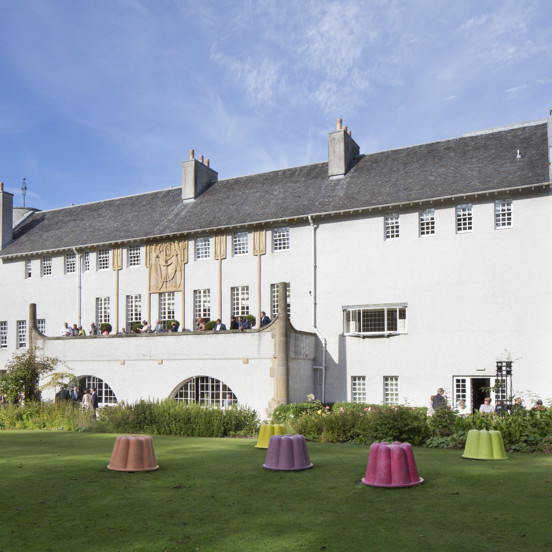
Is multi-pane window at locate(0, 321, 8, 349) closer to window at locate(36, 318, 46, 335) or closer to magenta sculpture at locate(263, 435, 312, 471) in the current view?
window at locate(36, 318, 46, 335)

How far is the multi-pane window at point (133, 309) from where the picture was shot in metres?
35.4

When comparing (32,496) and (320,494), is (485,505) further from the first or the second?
(32,496)

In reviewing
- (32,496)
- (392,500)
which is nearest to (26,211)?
(32,496)

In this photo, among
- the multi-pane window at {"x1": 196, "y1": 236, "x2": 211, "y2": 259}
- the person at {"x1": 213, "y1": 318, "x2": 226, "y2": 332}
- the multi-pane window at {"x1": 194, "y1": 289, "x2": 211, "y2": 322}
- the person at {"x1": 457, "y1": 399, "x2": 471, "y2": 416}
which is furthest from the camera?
the multi-pane window at {"x1": 196, "y1": 236, "x2": 211, "y2": 259}

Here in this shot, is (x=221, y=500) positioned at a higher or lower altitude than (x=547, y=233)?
lower

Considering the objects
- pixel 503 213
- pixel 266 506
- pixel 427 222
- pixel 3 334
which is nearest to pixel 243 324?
pixel 427 222

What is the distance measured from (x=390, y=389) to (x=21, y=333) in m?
23.0

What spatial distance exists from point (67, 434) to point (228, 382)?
799 cm

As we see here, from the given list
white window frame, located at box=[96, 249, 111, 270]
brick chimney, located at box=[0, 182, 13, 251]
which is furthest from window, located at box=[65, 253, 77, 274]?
brick chimney, located at box=[0, 182, 13, 251]

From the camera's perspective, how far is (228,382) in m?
28.5

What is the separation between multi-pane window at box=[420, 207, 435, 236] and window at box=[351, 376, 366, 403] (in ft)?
22.8

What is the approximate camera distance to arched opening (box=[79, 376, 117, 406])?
3228 cm

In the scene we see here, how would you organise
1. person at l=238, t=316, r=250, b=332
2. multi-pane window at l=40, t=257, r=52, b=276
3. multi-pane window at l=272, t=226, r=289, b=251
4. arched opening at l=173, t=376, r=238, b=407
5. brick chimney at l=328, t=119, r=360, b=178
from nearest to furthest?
1. person at l=238, t=316, r=250, b=332
2. arched opening at l=173, t=376, r=238, b=407
3. multi-pane window at l=272, t=226, r=289, b=251
4. brick chimney at l=328, t=119, r=360, b=178
5. multi-pane window at l=40, t=257, r=52, b=276

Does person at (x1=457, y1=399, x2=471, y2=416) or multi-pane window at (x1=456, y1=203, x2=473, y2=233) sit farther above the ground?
multi-pane window at (x1=456, y1=203, x2=473, y2=233)
